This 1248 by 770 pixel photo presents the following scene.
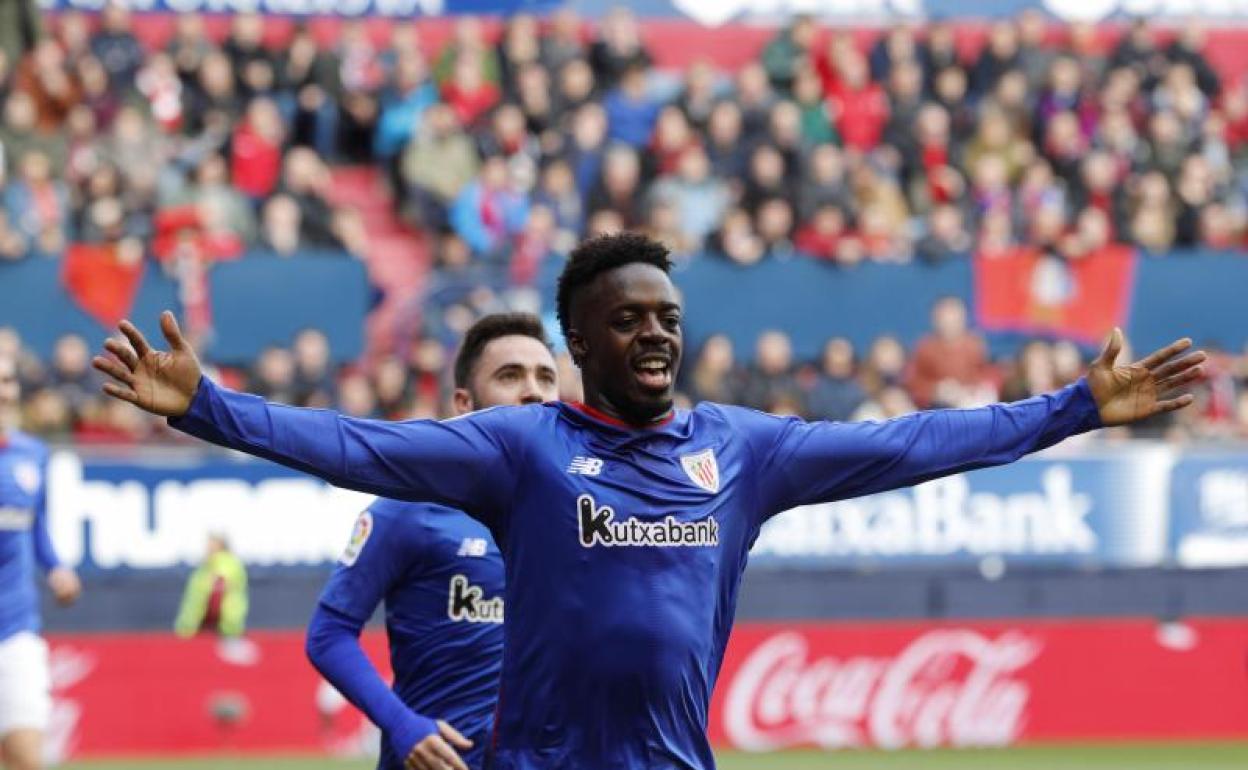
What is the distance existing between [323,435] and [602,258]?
81cm

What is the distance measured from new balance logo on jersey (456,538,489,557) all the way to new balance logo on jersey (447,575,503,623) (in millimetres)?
71

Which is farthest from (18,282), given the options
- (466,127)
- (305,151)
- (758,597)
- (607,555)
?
(607,555)

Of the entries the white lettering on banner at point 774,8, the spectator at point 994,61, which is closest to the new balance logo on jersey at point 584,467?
the spectator at point 994,61

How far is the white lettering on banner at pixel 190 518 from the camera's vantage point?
15875 millimetres

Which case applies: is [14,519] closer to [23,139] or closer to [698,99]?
[23,139]

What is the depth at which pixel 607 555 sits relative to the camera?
17.9ft

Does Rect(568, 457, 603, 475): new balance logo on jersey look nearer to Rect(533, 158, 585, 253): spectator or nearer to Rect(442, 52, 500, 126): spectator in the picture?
Rect(533, 158, 585, 253): spectator

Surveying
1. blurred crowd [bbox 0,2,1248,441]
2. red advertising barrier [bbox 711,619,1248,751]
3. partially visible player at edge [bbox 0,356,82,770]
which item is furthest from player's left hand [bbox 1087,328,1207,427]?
blurred crowd [bbox 0,2,1248,441]

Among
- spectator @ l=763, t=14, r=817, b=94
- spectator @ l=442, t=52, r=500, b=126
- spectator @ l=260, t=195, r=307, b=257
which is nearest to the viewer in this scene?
spectator @ l=260, t=195, r=307, b=257

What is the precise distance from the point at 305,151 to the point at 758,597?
537cm

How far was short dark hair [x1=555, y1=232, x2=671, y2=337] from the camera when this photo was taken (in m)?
5.55

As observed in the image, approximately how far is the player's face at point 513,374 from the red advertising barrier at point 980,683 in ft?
30.0

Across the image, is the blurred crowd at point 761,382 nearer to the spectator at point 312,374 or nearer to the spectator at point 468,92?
the spectator at point 312,374

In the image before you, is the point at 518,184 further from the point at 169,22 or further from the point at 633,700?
the point at 633,700
